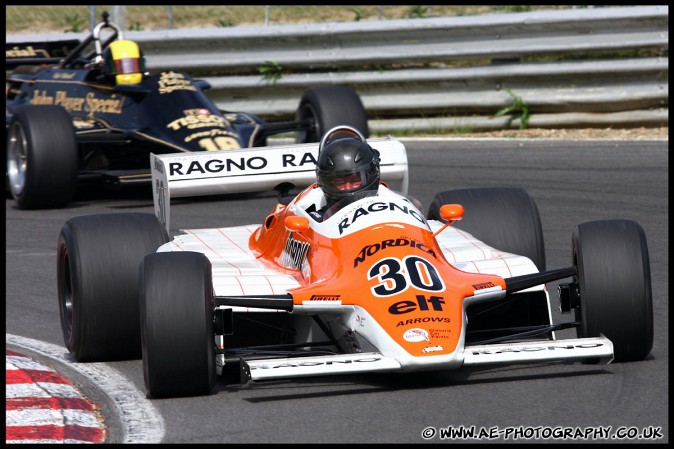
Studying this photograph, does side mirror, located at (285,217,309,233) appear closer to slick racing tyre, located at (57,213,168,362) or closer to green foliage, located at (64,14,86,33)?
slick racing tyre, located at (57,213,168,362)

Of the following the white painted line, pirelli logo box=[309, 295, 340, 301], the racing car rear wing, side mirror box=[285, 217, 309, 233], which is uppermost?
the racing car rear wing

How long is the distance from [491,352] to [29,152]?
7293 millimetres

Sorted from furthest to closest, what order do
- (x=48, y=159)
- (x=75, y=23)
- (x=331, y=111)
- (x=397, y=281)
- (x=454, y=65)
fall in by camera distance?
1. (x=75, y=23)
2. (x=454, y=65)
3. (x=331, y=111)
4. (x=48, y=159)
5. (x=397, y=281)

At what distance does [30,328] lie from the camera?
8.23 meters

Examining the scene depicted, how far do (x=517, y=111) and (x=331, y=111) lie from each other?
2.87m

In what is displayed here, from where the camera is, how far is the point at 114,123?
13109mm

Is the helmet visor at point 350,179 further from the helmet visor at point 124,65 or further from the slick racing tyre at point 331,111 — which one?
the helmet visor at point 124,65

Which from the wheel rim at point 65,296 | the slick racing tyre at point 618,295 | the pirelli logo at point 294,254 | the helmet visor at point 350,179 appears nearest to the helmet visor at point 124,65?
the wheel rim at point 65,296

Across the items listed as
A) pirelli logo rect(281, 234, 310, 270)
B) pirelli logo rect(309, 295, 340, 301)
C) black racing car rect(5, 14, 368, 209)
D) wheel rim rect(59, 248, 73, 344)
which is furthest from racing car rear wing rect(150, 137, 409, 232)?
black racing car rect(5, 14, 368, 209)

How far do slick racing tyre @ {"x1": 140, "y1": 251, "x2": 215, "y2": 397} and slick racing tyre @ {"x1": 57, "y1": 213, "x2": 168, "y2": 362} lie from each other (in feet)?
2.97

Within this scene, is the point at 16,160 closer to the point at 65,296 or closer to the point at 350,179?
the point at 65,296

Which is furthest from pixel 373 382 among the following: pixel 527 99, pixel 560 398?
pixel 527 99

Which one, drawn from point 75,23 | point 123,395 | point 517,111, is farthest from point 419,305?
point 75,23

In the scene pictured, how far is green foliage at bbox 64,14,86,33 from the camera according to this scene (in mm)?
20031
